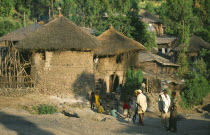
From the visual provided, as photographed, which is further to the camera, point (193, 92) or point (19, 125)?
point (193, 92)

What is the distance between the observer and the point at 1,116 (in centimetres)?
1198

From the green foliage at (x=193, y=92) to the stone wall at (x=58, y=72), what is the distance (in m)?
8.41

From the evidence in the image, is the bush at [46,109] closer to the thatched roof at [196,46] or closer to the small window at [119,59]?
the small window at [119,59]

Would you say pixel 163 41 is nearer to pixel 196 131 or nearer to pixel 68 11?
pixel 68 11

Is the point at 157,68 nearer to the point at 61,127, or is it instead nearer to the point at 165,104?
the point at 165,104

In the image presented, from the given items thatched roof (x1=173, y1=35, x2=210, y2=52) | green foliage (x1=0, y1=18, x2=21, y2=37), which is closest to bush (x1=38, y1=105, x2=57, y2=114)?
thatched roof (x1=173, y1=35, x2=210, y2=52)

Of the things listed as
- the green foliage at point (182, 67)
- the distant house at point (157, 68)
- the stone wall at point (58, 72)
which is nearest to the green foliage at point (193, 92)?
the distant house at point (157, 68)

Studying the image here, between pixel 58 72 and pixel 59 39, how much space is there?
1.70m

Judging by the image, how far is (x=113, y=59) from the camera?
23.4 metres

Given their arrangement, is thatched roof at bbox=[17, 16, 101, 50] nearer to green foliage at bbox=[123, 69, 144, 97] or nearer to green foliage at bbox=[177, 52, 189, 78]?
green foliage at bbox=[123, 69, 144, 97]

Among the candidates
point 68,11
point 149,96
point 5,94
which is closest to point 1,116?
point 5,94

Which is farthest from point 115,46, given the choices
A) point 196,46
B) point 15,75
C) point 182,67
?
point 196,46

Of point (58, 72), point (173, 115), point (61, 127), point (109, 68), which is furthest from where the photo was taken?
point (109, 68)

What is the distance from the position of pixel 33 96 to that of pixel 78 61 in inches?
117
